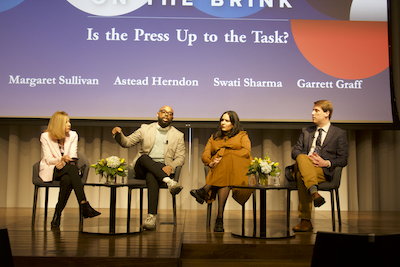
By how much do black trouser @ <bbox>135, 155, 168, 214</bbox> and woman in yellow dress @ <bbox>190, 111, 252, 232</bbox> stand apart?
1.11 feet

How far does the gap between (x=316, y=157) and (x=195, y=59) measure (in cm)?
186

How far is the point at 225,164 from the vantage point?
313 centimetres

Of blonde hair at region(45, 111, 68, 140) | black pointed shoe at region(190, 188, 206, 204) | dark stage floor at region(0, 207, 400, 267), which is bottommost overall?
dark stage floor at region(0, 207, 400, 267)

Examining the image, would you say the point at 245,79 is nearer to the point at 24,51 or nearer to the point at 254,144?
the point at 254,144

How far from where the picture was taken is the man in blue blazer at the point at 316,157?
9.87 ft

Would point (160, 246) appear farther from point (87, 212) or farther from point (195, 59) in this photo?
point (195, 59)

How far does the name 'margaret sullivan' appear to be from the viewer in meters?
4.15

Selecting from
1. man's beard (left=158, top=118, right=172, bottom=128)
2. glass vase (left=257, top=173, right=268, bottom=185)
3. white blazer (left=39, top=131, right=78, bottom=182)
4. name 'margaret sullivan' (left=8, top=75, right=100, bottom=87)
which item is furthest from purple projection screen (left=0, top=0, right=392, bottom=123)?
glass vase (left=257, top=173, right=268, bottom=185)

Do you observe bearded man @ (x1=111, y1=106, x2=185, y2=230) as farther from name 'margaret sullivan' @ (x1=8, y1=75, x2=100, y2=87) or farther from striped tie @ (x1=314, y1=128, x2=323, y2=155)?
striped tie @ (x1=314, y1=128, x2=323, y2=155)

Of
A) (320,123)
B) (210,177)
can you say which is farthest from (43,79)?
(320,123)

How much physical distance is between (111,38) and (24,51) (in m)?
1.00

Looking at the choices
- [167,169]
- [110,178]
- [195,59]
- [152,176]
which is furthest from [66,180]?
[195,59]

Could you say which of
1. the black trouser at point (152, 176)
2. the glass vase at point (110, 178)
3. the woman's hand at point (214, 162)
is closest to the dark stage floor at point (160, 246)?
the black trouser at point (152, 176)

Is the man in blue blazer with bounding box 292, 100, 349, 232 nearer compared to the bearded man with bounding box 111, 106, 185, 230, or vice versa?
the man in blue blazer with bounding box 292, 100, 349, 232
